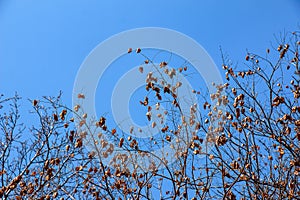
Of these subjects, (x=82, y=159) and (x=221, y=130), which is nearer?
(x=221, y=130)

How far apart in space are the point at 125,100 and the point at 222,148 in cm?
137

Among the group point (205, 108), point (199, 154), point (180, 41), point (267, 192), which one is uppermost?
point (180, 41)

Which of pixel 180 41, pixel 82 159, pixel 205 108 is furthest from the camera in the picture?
pixel 82 159

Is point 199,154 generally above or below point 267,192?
above

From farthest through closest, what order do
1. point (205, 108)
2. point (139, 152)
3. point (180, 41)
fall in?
point (180, 41)
point (205, 108)
point (139, 152)

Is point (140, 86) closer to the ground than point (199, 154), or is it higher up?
higher up

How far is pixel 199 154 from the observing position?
4.40m

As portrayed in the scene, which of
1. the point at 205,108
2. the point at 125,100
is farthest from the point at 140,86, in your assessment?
the point at 205,108

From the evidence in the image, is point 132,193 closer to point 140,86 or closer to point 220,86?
point 140,86

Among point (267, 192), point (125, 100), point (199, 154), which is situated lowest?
point (267, 192)

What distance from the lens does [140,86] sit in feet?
15.7

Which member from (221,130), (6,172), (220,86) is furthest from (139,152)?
(6,172)

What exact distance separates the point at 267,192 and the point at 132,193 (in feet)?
5.01

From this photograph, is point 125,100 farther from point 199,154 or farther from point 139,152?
point 199,154
